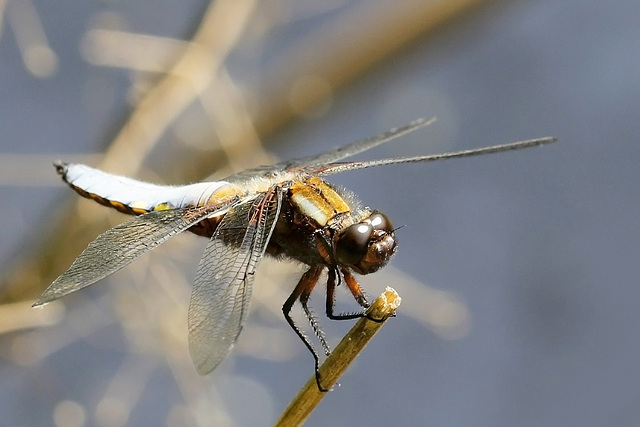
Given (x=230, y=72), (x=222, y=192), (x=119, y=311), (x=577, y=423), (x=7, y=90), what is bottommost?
(x=577, y=423)

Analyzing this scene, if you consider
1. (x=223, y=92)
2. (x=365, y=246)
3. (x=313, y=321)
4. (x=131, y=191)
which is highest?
(x=223, y=92)

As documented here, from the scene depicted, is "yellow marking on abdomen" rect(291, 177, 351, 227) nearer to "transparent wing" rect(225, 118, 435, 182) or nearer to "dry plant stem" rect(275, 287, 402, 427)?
"transparent wing" rect(225, 118, 435, 182)

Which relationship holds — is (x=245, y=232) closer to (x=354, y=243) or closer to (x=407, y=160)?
(x=354, y=243)

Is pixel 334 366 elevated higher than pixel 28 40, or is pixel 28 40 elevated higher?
pixel 28 40

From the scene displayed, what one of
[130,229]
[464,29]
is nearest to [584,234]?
[464,29]

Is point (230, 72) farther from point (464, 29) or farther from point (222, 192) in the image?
point (222, 192)

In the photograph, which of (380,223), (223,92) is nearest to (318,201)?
(380,223)
